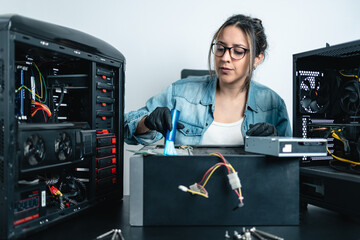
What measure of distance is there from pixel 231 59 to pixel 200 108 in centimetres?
30

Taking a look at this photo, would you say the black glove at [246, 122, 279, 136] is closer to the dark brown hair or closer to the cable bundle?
the cable bundle

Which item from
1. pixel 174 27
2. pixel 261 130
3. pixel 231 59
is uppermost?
pixel 174 27

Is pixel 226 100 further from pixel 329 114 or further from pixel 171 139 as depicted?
pixel 171 139

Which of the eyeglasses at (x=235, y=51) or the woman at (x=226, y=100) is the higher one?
the eyeglasses at (x=235, y=51)

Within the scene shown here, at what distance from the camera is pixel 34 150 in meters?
0.65

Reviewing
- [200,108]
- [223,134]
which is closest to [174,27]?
[200,108]

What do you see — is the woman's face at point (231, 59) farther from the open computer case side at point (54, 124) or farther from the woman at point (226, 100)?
the open computer case side at point (54, 124)

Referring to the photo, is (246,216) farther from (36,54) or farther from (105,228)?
(36,54)

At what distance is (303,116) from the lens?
98cm

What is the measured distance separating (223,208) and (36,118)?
58cm

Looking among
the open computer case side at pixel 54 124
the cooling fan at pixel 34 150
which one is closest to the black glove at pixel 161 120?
the open computer case side at pixel 54 124

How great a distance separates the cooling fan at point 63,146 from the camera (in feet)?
2.36

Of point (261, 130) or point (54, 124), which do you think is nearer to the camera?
point (54, 124)

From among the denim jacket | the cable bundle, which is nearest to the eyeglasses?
the denim jacket
